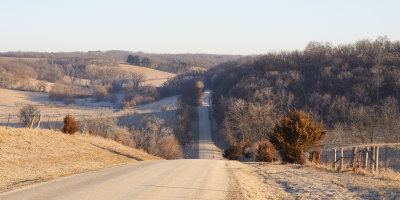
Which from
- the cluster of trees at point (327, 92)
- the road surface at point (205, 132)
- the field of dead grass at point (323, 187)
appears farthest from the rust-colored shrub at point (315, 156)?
the road surface at point (205, 132)

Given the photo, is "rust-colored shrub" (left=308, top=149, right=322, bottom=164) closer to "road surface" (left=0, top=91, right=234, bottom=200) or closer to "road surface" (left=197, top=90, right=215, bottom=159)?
"road surface" (left=0, top=91, right=234, bottom=200)

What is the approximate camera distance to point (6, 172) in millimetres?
14102

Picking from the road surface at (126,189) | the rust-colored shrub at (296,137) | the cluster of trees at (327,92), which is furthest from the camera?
the cluster of trees at (327,92)

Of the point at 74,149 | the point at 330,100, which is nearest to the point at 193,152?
the point at 330,100

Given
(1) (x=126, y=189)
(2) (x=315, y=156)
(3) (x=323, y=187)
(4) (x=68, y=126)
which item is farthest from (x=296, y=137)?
(4) (x=68, y=126)

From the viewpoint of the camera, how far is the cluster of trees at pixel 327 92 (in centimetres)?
5928

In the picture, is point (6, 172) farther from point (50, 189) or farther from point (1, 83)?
point (1, 83)

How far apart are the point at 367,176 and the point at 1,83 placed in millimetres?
195591

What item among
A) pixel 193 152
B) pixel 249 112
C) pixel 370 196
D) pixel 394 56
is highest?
pixel 394 56

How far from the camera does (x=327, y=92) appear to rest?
93000 mm

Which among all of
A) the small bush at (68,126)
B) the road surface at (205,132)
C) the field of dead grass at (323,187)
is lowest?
the road surface at (205,132)

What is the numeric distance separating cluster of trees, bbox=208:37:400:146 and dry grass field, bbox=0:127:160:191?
42.0 m

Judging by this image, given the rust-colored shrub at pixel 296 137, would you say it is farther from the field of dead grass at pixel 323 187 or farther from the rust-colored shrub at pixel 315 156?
the field of dead grass at pixel 323 187

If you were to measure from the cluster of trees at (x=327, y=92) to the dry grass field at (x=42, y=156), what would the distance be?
41979mm
